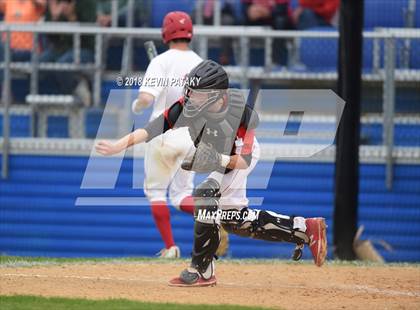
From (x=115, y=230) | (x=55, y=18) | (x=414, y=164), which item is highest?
(x=55, y=18)

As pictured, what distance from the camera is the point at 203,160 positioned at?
722cm

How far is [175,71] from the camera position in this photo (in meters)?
10.2

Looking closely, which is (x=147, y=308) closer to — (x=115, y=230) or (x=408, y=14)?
(x=115, y=230)

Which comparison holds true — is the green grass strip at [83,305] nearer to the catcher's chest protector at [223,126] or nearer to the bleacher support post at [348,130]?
the catcher's chest protector at [223,126]

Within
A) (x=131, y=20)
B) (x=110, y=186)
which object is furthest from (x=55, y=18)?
(x=110, y=186)

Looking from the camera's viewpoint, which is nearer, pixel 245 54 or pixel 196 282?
pixel 196 282

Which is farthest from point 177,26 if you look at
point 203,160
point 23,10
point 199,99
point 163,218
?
point 23,10

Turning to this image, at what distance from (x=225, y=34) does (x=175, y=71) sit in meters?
2.38

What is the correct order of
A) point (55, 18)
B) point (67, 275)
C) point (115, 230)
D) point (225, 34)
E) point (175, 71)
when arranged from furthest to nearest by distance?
point (55, 18)
point (115, 230)
point (225, 34)
point (175, 71)
point (67, 275)

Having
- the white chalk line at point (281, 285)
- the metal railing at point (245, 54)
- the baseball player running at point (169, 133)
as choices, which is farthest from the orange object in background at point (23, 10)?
the white chalk line at point (281, 285)

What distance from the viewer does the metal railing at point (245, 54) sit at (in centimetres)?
1239

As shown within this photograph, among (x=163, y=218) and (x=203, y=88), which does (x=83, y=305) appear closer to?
(x=203, y=88)

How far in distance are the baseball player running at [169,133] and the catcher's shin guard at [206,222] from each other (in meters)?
2.65

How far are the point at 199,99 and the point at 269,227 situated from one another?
3.47 ft
